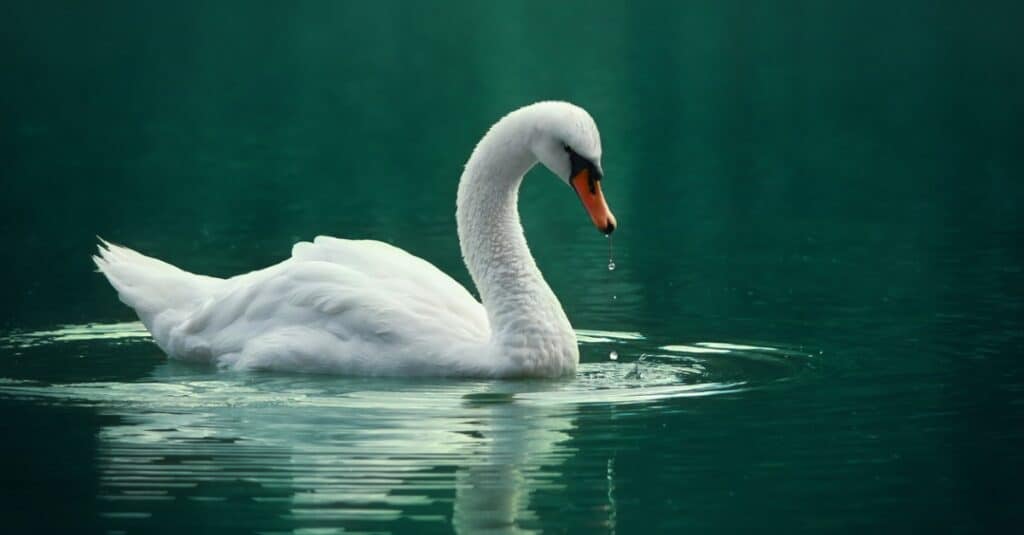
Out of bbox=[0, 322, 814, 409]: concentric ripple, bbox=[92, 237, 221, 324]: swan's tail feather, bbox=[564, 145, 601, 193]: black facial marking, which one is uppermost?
bbox=[564, 145, 601, 193]: black facial marking

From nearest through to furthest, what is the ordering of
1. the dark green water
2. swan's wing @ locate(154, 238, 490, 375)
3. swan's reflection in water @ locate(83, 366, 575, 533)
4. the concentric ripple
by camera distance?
swan's reflection in water @ locate(83, 366, 575, 533) → the dark green water → the concentric ripple → swan's wing @ locate(154, 238, 490, 375)

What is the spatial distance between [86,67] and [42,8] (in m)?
25.2

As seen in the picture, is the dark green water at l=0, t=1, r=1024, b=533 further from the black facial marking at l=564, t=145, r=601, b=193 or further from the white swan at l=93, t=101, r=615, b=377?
the black facial marking at l=564, t=145, r=601, b=193

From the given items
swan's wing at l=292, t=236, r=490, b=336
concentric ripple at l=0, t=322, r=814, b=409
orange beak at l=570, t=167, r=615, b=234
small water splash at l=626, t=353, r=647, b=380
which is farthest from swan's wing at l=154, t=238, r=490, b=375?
orange beak at l=570, t=167, r=615, b=234

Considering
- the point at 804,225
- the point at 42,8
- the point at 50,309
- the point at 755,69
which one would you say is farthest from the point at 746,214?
the point at 42,8

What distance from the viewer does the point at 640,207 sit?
23.4 meters

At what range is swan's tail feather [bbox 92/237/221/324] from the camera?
13.4 metres

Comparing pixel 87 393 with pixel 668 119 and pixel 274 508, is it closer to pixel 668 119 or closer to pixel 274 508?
pixel 274 508

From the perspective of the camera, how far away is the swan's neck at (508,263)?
12180 mm

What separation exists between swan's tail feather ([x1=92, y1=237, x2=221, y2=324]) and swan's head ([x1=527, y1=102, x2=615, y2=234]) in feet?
7.85

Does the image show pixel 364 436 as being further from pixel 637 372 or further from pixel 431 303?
pixel 637 372

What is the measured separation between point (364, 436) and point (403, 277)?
7.40 feet

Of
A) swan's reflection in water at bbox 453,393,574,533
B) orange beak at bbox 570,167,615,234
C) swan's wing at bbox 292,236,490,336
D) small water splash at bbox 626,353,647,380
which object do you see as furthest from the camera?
swan's wing at bbox 292,236,490,336

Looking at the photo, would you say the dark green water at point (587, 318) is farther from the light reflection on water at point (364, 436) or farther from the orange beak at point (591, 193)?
the orange beak at point (591, 193)
